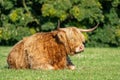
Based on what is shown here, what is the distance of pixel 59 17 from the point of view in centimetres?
2902

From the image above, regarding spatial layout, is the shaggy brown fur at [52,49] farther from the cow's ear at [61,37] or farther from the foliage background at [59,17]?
the foliage background at [59,17]

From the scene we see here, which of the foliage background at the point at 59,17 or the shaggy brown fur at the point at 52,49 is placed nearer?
the shaggy brown fur at the point at 52,49

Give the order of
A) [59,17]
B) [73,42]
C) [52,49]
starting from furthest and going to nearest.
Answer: [59,17] → [52,49] → [73,42]

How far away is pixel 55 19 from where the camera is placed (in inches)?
1169

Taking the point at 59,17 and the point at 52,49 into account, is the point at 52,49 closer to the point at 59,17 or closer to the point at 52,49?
the point at 52,49

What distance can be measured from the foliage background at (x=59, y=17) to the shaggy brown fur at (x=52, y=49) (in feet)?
53.4

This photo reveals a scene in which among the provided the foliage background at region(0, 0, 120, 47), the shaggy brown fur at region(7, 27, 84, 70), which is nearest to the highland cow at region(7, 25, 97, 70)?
the shaggy brown fur at region(7, 27, 84, 70)

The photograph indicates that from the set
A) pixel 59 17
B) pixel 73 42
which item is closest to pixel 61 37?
pixel 73 42

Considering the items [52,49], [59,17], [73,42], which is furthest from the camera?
[59,17]

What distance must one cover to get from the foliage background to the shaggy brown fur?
16.3 meters

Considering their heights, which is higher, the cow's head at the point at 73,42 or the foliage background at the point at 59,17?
the cow's head at the point at 73,42

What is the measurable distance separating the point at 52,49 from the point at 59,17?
16.8 metres

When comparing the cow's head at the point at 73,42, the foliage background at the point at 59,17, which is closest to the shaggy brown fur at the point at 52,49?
the cow's head at the point at 73,42

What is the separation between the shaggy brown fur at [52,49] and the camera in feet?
39.6
